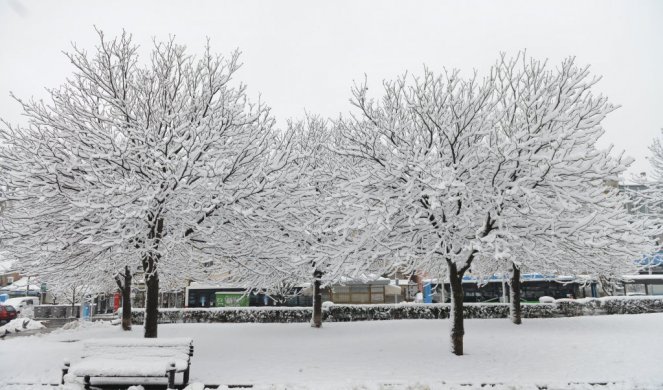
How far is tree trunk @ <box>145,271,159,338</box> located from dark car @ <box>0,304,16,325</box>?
911 inches

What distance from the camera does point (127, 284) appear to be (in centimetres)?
1969

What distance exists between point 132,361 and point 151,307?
12.0ft

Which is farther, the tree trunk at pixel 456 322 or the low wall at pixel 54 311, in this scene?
the low wall at pixel 54 311

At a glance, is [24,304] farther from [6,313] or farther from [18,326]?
[18,326]

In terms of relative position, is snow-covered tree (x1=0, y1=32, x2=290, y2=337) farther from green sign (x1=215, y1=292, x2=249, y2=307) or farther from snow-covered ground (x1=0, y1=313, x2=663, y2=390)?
green sign (x1=215, y1=292, x2=249, y2=307)

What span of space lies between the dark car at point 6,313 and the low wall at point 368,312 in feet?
38.3

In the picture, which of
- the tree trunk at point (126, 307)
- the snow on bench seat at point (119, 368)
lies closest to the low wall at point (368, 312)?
the tree trunk at point (126, 307)

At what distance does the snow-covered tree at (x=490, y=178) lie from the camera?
11.0 meters

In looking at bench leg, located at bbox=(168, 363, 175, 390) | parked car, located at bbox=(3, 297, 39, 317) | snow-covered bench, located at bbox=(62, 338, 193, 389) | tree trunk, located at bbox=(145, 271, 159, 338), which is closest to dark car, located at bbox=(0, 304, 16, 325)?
parked car, located at bbox=(3, 297, 39, 317)

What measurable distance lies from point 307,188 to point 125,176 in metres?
4.96

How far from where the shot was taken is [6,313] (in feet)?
98.4

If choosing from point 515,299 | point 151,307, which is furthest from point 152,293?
point 515,299

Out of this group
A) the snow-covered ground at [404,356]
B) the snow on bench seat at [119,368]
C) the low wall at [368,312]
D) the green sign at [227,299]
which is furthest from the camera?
the green sign at [227,299]

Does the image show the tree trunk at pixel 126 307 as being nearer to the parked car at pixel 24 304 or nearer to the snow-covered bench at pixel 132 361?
the snow-covered bench at pixel 132 361
